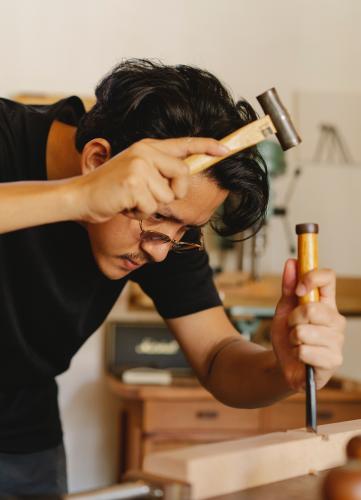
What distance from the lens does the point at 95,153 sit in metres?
1.16

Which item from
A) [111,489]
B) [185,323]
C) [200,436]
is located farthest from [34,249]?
[200,436]

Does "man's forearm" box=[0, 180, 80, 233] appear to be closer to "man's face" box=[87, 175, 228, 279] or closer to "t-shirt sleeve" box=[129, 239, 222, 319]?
"man's face" box=[87, 175, 228, 279]

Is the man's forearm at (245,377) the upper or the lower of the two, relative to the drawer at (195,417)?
upper

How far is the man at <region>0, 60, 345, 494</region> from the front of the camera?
1027mm

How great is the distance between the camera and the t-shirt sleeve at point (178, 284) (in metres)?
1.42

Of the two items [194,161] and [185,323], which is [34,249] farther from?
[194,161]

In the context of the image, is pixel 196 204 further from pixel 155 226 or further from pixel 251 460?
pixel 251 460

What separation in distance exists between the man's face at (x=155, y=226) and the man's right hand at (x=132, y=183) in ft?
0.78

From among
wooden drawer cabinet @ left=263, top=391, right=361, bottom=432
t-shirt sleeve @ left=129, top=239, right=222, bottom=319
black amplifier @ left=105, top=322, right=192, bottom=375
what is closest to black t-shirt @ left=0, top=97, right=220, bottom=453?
t-shirt sleeve @ left=129, top=239, right=222, bottom=319

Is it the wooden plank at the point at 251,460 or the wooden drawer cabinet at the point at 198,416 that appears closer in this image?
the wooden plank at the point at 251,460

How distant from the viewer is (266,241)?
309cm

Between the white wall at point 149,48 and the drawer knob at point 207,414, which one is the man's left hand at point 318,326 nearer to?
the drawer knob at point 207,414

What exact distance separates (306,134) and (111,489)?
2.70 metres

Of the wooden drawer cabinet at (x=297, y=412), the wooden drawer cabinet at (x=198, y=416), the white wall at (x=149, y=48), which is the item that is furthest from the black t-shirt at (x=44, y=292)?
the white wall at (x=149, y=48)
